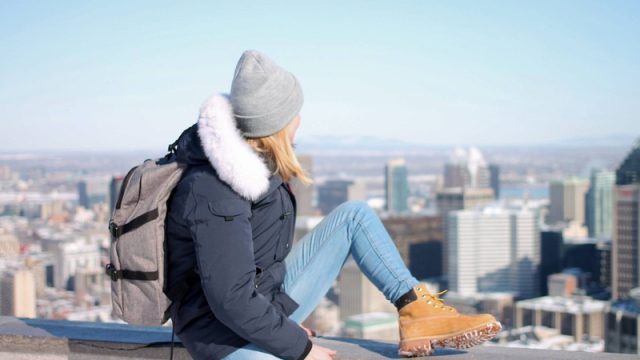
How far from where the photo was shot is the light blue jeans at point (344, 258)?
5.15 feet

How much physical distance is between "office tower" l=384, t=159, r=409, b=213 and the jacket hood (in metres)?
51.8

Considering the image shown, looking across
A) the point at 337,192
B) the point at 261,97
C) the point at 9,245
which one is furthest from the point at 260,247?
the point at 337,192

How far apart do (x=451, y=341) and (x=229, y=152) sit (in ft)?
1.84

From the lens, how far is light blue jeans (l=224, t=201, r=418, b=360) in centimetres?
157

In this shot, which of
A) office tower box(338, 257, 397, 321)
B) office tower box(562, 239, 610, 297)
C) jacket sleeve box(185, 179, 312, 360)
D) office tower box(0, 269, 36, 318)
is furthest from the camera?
office tower box(562, 239, 610, 297)

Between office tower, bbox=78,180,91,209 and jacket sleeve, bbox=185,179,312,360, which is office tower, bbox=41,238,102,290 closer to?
office tower, bbox=78,180,91,209

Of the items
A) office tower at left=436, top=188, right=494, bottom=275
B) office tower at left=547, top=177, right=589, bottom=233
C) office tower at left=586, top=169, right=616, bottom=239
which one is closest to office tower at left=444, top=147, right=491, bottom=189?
office tower at left=436, top=188, right=494, bottom=275

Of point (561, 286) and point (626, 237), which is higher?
point (626, 237)

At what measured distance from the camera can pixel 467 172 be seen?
51.9m

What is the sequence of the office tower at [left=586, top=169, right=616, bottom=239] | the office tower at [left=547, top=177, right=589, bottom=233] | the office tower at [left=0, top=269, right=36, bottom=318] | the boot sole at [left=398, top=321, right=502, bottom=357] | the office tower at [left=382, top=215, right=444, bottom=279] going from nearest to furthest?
the boot sole at [left=398, top=321, right=502, bottom=357] < the office tower at [left=0, top=269, right=36, bottom=318] < the office tower at [left=382, top=215, right=444, bottom=279] < the office tower at [left=586, top=169, right=616, bottom=239] < the office tower at [left=547, top=177, right=589, bottom=233]

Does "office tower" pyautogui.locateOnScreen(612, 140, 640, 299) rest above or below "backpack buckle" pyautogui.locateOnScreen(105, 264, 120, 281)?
below

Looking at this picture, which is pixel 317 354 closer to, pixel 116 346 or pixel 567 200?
pixel 116 346

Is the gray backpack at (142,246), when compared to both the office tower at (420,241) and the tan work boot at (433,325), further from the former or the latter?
the office tower at (420,241)

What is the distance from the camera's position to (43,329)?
6.55 ft
